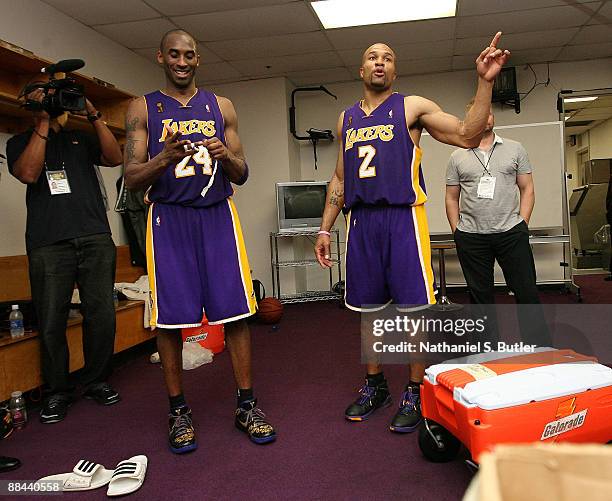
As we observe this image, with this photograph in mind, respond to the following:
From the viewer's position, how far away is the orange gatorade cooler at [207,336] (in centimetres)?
363

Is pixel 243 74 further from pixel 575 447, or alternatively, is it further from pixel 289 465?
pixel 575 447

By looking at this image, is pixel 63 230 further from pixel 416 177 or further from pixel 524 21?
pixel 524 21

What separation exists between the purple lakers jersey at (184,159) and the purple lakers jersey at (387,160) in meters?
0.59

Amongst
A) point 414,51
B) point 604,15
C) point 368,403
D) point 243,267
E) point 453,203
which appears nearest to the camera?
point 243,267

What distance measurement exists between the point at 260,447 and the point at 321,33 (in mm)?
3875

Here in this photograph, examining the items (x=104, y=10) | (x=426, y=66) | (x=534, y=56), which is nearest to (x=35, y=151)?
(x=104, y=10)

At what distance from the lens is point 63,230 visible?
2.63m

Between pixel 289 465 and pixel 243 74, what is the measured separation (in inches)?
197

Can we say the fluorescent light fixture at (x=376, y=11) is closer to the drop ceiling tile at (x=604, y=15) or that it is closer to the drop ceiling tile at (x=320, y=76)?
the drop ceiling tile at (x=604, y=15)

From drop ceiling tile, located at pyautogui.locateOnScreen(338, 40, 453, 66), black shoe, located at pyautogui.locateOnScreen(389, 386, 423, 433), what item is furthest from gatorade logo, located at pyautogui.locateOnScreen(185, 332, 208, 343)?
drop ceiling tile, located at pyautogui.locateOnScreen(338, 40, 453, 66)

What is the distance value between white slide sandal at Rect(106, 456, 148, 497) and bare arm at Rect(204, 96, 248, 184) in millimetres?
1111

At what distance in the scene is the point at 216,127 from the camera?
85.0 inches

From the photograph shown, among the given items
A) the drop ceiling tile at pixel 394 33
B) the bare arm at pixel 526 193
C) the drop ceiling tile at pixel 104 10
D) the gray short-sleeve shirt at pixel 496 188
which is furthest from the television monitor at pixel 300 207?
the bare arm at pixel 526 193

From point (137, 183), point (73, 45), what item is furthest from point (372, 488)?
point (73, 45)
